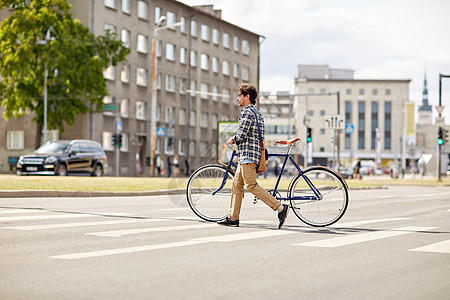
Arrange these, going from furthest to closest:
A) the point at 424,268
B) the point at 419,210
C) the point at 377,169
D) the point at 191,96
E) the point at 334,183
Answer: the point at 377,169 → the point at 191,96 → the point at 419,210 → the point at 334,183 → the point at 424,268

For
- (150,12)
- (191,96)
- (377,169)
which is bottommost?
(377,169)

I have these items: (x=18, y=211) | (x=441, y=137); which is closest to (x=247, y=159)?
(x=18, y=211)

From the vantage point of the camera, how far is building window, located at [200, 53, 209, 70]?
71.1 m

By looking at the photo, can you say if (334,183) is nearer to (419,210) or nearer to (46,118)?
(419,210)

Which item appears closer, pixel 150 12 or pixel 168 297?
pixel 168 297

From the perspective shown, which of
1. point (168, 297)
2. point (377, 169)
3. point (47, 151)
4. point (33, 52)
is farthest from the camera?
point (377, 169)

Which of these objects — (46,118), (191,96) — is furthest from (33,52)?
(191,96)

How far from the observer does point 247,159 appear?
10.2 m

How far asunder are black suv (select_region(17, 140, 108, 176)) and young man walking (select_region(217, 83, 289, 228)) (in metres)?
25.0

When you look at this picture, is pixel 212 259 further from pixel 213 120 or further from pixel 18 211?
pixel 213 120

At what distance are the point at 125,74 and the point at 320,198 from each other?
50.4 metres

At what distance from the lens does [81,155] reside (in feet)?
120

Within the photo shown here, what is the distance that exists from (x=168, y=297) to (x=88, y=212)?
7.65 meters

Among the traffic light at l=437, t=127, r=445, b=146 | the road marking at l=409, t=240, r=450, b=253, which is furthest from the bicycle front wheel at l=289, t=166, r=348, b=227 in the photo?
the traffic light at l=437, t=127, r=445, b=146
